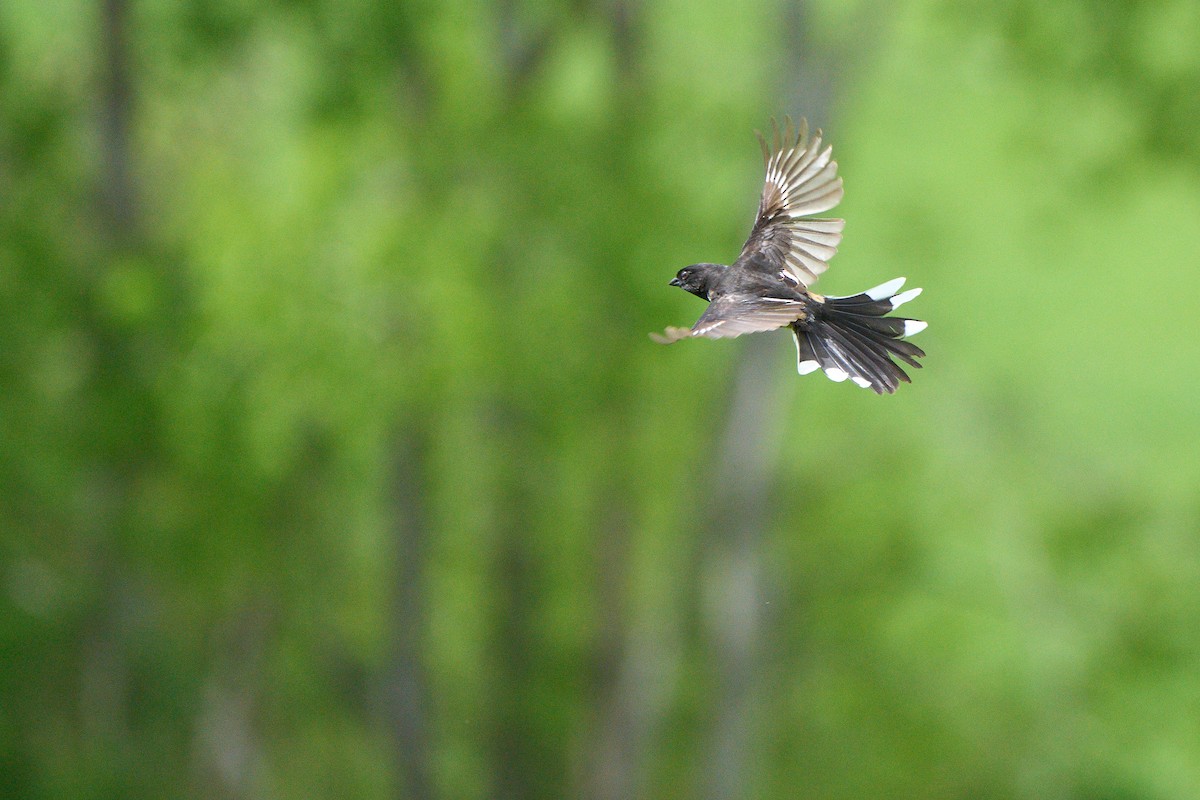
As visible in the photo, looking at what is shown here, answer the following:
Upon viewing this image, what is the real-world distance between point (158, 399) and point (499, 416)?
3679 mm

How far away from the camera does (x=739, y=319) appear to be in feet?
11.4

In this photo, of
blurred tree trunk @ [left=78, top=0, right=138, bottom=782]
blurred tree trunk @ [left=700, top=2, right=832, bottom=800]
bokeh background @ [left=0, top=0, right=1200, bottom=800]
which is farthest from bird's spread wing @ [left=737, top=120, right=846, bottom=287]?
blurred tree trunk @ [left=78, top=0, right=138, bottom=782]

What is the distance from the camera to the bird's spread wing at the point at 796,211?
4.77 metres

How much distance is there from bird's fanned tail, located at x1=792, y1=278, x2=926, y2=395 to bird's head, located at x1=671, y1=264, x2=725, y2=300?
48cm

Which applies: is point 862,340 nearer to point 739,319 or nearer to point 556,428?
point 739,319

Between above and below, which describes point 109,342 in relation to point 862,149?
below

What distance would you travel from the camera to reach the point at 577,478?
538 inches

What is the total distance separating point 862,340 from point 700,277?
0.84 metres

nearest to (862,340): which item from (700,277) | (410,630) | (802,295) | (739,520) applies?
(802,295)

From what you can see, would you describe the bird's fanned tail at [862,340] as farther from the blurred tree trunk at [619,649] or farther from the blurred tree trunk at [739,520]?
the blurred tree trunk at [619,649]

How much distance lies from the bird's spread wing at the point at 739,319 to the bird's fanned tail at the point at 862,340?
0.13 meters

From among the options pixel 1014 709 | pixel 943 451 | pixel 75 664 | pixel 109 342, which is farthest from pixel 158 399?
pixel 1014 709

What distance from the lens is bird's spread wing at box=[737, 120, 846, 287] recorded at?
4770mm

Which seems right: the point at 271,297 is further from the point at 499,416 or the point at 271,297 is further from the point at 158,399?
the point at 499,416
